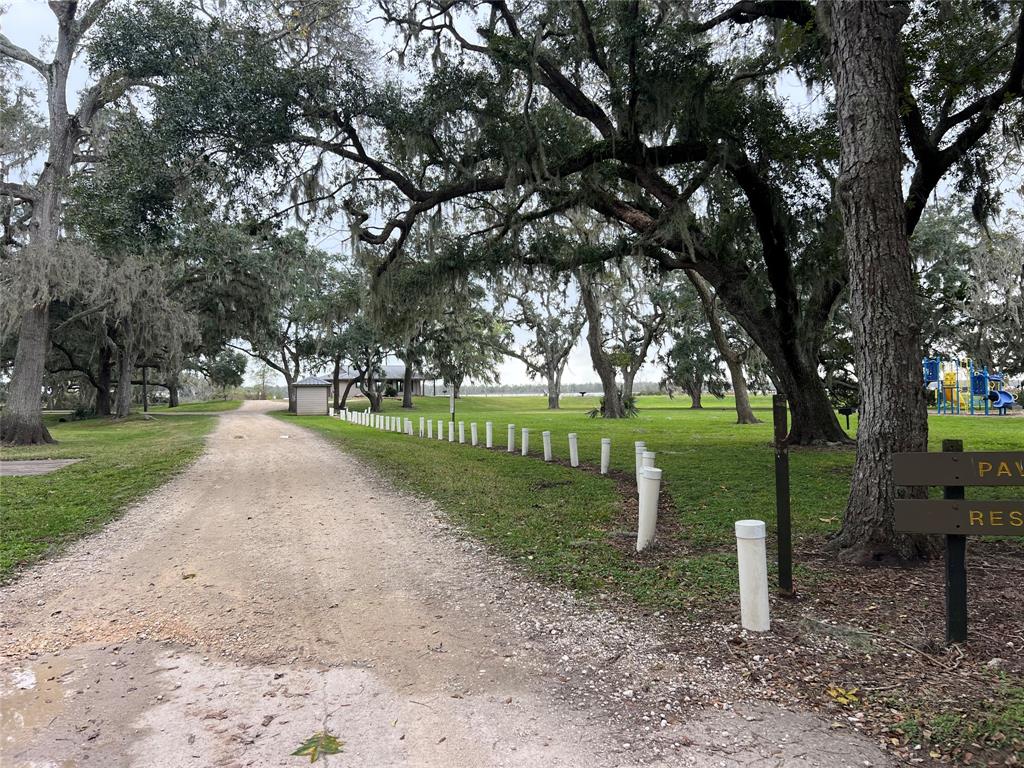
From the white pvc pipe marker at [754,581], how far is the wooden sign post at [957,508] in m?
0.79

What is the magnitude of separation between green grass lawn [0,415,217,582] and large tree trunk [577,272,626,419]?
605 inches

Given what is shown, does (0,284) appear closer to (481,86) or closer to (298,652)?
(481,86)

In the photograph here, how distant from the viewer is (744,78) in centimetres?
1053

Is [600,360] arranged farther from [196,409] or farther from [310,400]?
[196,409]

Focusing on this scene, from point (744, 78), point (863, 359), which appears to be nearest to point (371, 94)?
point (744, 78)

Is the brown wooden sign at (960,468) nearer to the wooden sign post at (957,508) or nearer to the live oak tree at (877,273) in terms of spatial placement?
the wooden sign post at (957,508)

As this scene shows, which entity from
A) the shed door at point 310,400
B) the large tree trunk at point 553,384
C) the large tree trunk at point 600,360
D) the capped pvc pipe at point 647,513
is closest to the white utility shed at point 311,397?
the shed door at point 310,400

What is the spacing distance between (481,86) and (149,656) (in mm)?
9859

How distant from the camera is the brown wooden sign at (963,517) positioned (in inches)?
130

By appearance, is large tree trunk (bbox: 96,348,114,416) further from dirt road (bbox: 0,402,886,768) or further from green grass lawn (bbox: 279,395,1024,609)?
dirt road (bbox: 0,402,886,768)

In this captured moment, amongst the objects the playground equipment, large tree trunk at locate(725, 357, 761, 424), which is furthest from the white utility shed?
the playground equipment

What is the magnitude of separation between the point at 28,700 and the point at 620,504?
6.08 m

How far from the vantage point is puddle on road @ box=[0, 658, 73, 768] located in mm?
2686

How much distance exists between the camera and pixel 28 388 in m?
18.6
